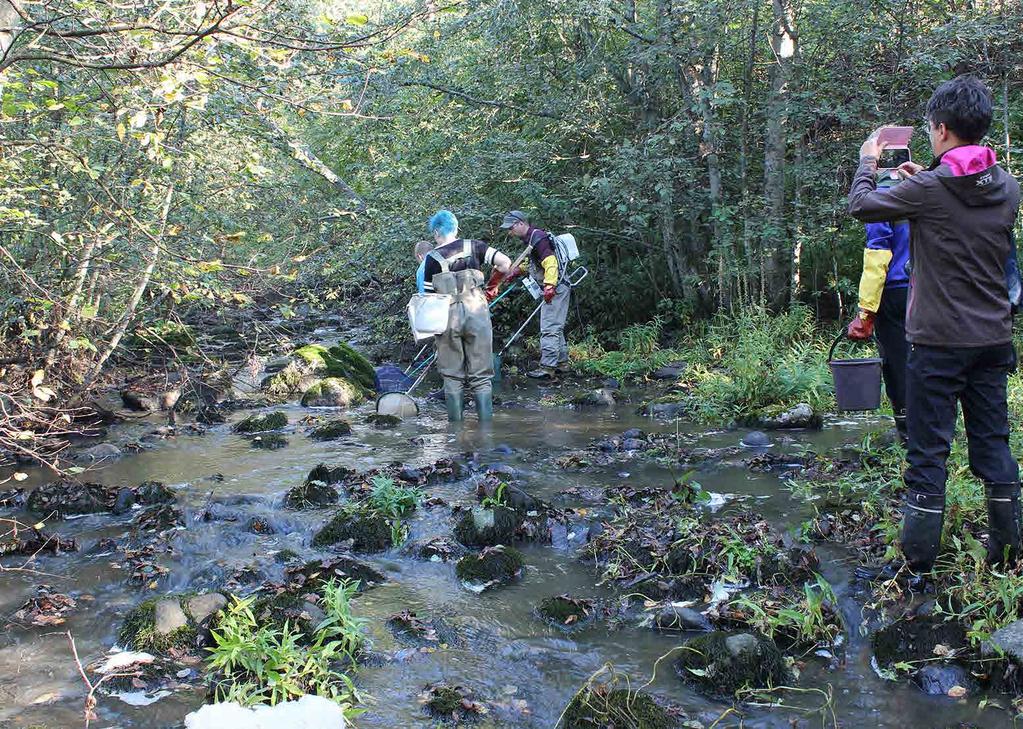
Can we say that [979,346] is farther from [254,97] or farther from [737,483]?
[254,97]

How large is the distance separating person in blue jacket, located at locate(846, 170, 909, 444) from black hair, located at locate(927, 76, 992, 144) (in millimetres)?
1389

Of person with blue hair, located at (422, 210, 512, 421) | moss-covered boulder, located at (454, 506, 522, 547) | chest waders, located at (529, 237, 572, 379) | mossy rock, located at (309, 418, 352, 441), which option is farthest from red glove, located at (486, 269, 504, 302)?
moss-covered boulder, located at (454, 506, 522, 547)

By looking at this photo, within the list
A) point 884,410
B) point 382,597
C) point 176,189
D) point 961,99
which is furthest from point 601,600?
point 176,189

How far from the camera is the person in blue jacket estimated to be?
18.0 ft

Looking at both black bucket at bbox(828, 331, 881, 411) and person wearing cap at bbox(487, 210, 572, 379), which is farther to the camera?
person wearing cap at bbox(487, 210, 572, 379)

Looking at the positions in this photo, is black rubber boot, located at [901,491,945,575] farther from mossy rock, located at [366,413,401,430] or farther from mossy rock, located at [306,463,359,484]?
mossy rock, located at [366,413,401,430]

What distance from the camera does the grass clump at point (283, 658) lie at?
3777mm

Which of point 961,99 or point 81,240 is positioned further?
point 81,240

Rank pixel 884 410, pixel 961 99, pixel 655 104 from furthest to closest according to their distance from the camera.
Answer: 1. pixel 655 104
2. pixel 884 410
3. pixel 961 99

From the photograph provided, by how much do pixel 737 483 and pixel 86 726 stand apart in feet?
15.6

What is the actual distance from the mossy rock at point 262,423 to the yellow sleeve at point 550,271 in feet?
12.5

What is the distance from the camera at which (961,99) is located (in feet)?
12.9

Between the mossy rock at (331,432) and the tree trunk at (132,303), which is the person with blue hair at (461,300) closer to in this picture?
the mossy rock at (331,432)

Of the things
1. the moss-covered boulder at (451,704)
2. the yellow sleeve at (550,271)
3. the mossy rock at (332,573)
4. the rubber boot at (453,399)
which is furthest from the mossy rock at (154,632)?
the yellow sleeve at (550,271)
